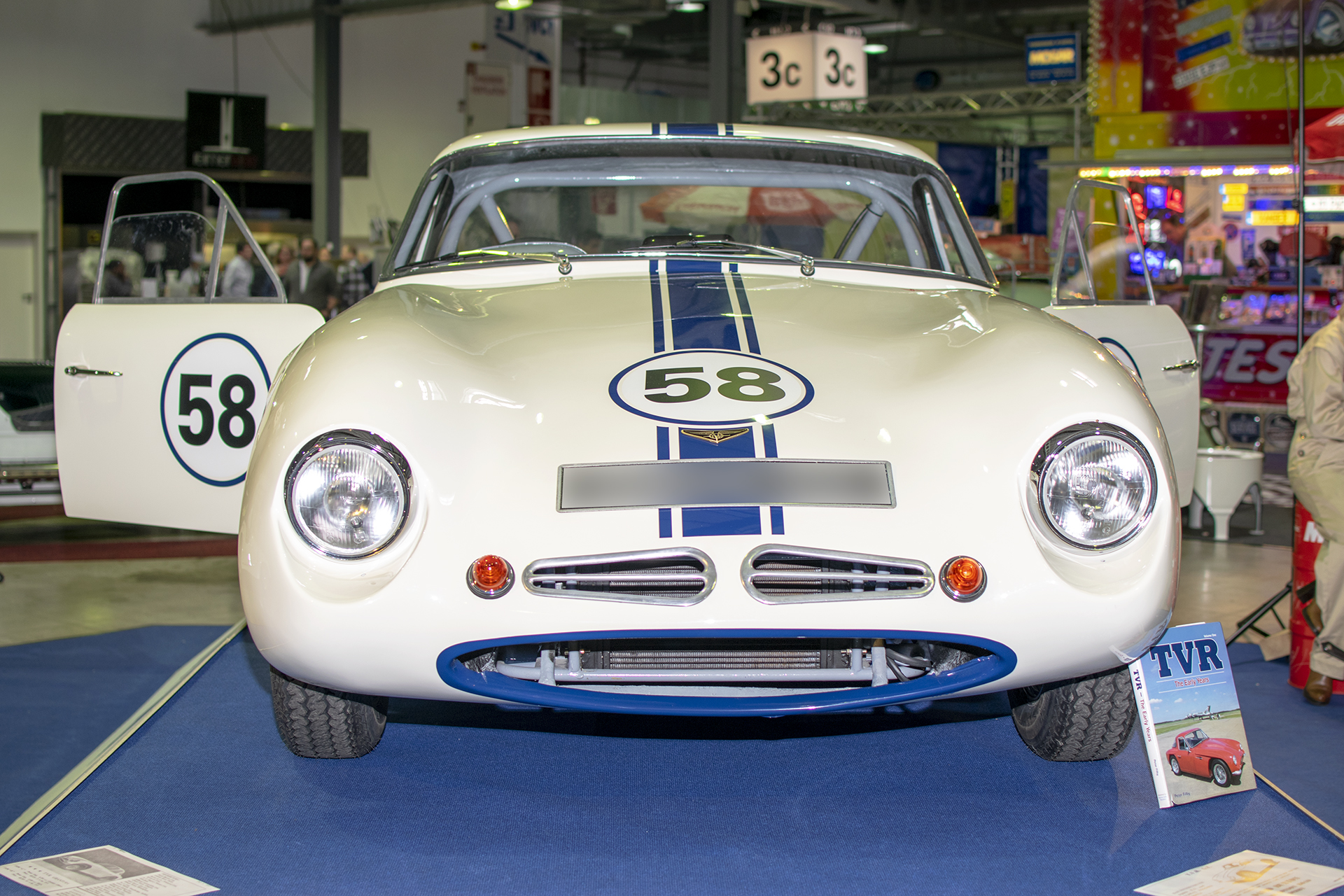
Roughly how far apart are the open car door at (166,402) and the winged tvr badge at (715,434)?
4.78 ft

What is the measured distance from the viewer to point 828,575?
199cm

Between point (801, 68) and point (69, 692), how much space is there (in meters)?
12.1

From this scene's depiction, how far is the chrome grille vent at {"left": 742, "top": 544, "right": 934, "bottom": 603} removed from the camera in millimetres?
1974

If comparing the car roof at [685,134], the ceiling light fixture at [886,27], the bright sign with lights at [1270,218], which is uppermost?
the ceiling light fixture at [886,27]

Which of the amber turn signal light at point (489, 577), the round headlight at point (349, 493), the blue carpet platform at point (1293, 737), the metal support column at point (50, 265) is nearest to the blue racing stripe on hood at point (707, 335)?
the amber turn signal light at point (489, 577)

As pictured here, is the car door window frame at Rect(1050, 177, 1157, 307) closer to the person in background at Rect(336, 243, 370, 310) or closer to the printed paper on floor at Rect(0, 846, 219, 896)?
the printed paper on floor at Rect(0, 846, 219, 896)

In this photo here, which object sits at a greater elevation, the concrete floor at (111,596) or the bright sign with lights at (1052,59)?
the bright sign with lights at (1052,59)

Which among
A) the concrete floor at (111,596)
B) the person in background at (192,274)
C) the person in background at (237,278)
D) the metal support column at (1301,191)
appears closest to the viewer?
the person in background at (192,274)

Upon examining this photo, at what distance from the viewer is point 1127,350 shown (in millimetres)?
3320

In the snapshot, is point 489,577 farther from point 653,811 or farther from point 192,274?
point 192,274

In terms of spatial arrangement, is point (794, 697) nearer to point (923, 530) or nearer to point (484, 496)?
point (923, 530)

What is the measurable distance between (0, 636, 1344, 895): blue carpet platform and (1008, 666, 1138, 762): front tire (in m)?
0.05

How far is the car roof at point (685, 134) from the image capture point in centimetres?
A: 341

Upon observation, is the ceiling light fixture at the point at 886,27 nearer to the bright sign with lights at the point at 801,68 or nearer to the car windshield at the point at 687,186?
the bright sign with lights at the point at 801,68
